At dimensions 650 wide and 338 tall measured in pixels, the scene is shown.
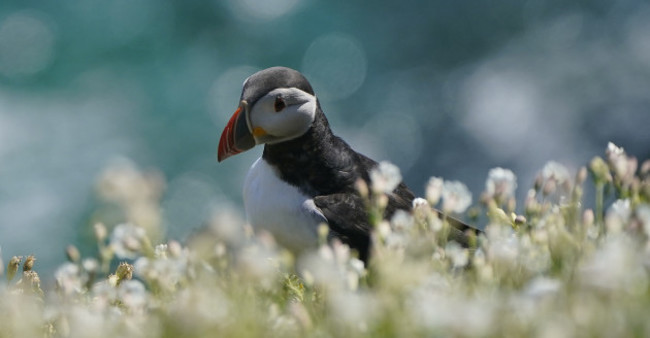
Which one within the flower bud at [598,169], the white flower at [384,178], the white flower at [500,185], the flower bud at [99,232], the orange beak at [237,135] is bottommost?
the flower bud at [99,232]

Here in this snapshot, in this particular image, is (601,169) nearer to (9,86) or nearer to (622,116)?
(622,116)

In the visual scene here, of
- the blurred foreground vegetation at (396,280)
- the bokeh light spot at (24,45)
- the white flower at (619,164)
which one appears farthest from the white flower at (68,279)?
the bokeh light spot at (24,45)

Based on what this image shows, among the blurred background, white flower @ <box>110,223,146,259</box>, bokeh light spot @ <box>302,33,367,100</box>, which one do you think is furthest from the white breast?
bokeh light spot @ <box>302,33,367,100</box>

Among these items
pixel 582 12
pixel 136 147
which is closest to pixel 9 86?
pixel 136 147

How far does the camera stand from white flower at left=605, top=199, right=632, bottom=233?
2217mm

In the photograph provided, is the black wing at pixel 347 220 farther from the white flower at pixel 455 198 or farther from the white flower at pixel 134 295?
the white flower at pixel 134 295

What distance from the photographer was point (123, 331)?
83.1 inches

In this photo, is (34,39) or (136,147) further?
(34,39)

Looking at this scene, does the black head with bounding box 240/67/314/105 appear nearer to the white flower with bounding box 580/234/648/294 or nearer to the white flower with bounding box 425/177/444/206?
the white flower with bounding box 425/177/444/206

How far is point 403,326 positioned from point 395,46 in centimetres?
1046

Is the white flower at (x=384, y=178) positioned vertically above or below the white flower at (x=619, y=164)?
below

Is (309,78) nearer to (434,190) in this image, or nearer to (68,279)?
(434,190)

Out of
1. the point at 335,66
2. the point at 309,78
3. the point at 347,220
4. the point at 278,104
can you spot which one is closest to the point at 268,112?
the point at 278,104

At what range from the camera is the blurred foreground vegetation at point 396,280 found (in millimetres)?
1728
